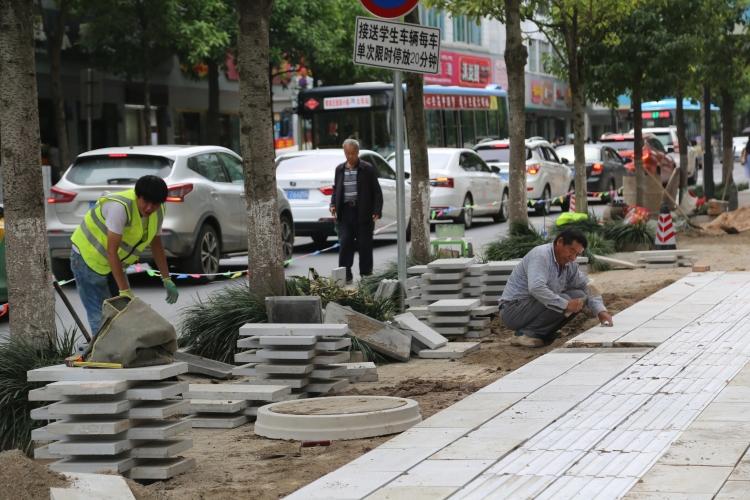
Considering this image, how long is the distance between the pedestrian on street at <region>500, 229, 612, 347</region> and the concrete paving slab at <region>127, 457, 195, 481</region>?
4653mm

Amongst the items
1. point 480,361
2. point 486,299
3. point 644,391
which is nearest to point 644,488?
point 644,391

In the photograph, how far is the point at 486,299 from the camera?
12.9 meters

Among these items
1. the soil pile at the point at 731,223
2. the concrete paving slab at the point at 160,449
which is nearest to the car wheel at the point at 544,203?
the soil pile at the point at 731,223

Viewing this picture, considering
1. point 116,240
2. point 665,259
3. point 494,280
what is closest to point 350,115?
point 665,259

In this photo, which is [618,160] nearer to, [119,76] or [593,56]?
[593,56]

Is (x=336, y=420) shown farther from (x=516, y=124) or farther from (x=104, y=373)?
(x=516, y=124)

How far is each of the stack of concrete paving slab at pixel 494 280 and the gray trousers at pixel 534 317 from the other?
1462mm

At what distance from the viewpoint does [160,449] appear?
6957mm

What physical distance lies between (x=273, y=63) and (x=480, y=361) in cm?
2983

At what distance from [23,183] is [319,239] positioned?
15515 millimetres

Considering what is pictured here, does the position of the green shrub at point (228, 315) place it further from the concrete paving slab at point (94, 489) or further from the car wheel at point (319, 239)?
the car wheel at point (319, 239)

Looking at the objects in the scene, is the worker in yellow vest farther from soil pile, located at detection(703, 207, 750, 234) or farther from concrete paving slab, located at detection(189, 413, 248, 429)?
soil pile, located at detection(703, 207, 750, 234)

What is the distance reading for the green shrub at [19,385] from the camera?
806cm

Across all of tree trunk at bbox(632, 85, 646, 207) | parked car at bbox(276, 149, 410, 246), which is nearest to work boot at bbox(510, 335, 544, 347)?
parked car at bbox(276, 149, 410, 246)
